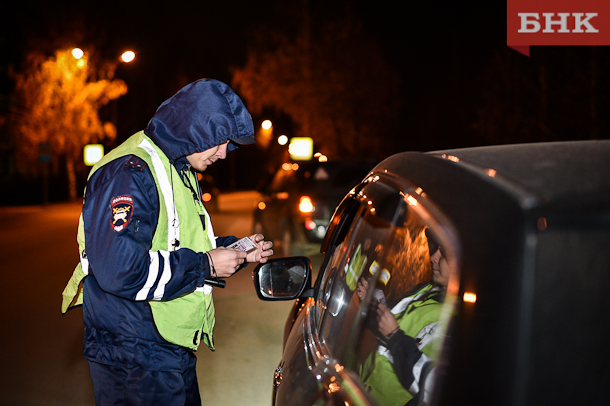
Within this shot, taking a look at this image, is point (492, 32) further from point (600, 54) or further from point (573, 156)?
point (573, 156)

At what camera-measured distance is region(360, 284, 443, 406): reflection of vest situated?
4.21 feet

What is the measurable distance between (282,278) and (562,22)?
16787 millimetres

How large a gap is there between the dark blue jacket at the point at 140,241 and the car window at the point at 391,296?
0.64 metres

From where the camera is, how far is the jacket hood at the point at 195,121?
241 centimetres

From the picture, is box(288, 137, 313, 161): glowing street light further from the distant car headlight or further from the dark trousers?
the dark trousers

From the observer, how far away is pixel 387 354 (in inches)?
58.3

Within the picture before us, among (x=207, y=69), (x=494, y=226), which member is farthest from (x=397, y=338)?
(x=207, y=69)

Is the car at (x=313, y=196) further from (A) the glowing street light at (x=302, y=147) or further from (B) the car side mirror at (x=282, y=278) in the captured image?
(A) the glowing street light at (x=302, y=147)

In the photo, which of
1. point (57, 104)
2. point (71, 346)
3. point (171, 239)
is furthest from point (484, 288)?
point (57, 104)

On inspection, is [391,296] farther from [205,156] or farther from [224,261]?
[205,156]

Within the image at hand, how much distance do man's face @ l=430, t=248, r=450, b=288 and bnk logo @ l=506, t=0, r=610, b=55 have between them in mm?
16464

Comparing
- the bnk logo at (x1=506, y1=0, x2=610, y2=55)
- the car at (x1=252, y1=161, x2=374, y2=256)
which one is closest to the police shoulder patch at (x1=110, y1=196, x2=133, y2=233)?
the car at (x1=252, y1=161, x2=374, y2=256)

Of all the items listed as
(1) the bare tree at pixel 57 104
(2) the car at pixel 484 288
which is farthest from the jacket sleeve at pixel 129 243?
(1) the bare tree at pixel 57 104

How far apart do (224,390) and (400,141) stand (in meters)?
49.5
